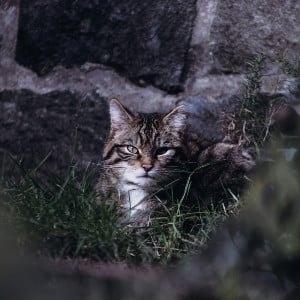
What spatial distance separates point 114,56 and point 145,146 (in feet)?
1.70

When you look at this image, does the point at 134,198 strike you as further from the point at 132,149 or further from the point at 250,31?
the point at 250,31

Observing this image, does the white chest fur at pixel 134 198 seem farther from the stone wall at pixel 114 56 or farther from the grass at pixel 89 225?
the stone wall at pixel 114 56

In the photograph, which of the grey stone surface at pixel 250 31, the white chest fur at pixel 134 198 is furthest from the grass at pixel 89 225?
the grey stone surface at pixel 250 31

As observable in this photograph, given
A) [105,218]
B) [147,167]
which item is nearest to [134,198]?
[147,167]

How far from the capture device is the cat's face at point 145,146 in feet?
11.6

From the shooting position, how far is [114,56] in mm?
3812

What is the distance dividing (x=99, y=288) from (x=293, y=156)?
2.19ft

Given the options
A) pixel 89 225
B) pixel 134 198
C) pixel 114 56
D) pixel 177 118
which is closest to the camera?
pixel 89 225

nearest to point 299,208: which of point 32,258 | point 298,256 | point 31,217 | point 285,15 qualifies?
point 298,256

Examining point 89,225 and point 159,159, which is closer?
point 89,225

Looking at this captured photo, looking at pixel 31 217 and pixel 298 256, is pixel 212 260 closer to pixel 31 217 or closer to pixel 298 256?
pixel 298 256

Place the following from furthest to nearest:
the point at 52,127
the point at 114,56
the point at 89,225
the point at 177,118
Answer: the point at 52,127 < the point at 114,56 < the point at 177,118 < the point at 89,225

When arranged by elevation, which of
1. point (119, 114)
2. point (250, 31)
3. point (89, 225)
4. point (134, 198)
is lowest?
point (134, 198)

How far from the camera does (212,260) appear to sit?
1.95 m
